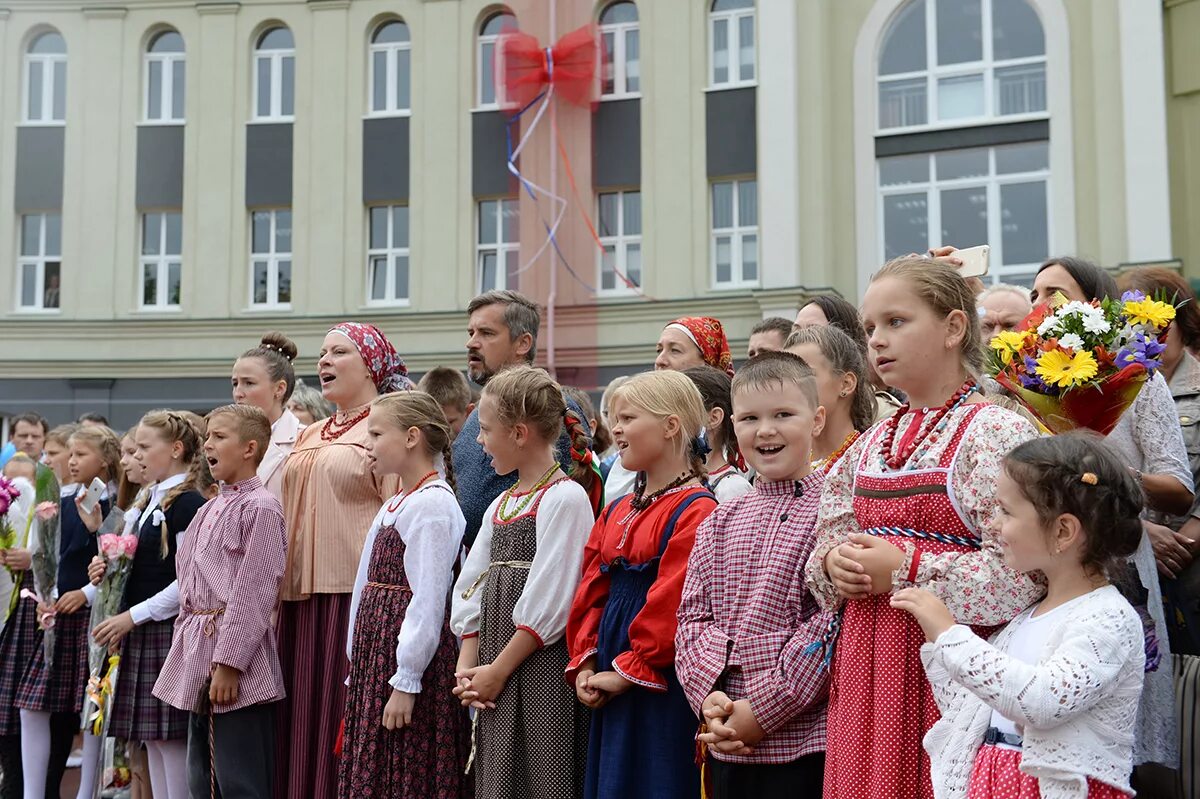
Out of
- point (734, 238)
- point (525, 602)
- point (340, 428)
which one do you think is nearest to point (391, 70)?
point (734, 238)

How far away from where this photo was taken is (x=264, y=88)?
20.8m

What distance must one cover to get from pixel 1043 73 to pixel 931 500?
16152 mm

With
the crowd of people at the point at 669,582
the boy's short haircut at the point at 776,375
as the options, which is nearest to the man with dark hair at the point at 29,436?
the crowd of people at the point at 669,582

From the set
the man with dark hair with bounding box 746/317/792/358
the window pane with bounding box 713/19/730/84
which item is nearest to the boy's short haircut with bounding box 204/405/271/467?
the man with dark hair with bounding box 746/317/792/358

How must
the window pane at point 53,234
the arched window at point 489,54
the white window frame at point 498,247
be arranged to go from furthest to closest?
the window pane at point 53,234, the arched window at point 489,54, the white window frame at point 498,247

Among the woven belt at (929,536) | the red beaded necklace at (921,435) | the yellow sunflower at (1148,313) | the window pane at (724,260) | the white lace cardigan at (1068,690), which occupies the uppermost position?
the window pane at (724,260)

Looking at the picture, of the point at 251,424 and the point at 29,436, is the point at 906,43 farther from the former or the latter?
the point at 251,424

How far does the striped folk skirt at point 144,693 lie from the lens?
17.5 ft

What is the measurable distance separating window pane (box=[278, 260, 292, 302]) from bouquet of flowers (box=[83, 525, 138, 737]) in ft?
49.7

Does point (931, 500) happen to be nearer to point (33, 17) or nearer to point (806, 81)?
point (806, 81)

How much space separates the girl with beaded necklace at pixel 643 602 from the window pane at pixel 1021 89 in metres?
15.1

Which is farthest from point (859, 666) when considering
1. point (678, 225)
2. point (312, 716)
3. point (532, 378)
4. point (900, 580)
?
point (678, 225)

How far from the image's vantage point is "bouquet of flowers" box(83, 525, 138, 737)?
18.2 feet

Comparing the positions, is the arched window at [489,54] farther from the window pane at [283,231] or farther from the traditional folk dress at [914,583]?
the traditional folk dress at [914,583]
